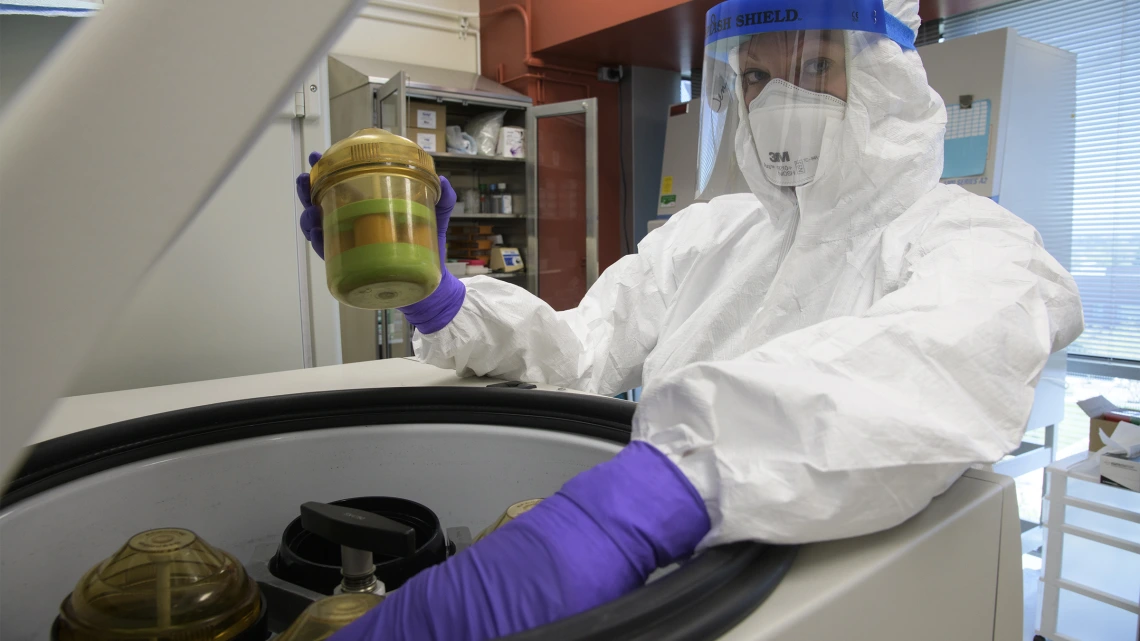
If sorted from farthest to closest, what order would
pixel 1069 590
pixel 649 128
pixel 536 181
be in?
pixel 649 128 < pixel 536 181 < pixel 1069 590

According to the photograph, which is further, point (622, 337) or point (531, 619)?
point (622, 337)

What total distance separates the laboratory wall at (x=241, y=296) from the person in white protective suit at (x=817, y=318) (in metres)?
0.32

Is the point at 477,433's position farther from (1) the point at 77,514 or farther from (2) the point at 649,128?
(2) the point at 649,128

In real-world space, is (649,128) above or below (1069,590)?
above

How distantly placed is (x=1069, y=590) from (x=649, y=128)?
3150 millimetres

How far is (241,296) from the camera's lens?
120 centimetres

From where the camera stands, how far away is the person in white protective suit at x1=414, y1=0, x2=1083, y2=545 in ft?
1.53

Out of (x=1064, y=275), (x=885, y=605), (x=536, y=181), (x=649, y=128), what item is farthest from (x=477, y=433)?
(x=649, y=128)

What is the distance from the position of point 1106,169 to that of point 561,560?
2.96m

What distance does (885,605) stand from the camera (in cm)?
47

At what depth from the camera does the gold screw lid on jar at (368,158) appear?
0.66 meters

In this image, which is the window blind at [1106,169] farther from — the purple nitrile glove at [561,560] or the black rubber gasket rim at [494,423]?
the purple nitrile glove at [561,560]

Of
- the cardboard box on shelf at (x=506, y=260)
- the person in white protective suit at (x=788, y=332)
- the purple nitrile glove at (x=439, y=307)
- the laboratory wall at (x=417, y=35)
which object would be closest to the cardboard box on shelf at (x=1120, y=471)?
the person in white protective suit at (x=788, y=332)

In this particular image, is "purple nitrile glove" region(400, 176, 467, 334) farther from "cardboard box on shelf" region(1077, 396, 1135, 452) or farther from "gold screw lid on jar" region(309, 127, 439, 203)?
"cardboard box on shelf" region(1077, 396, 1135, 452)
